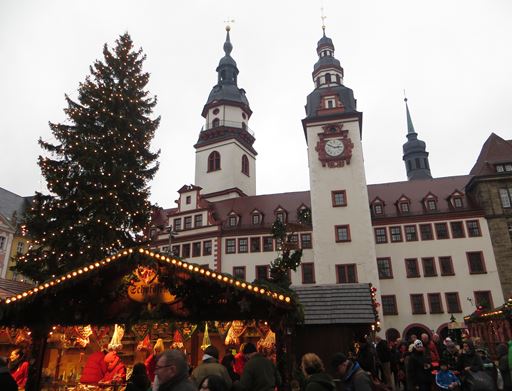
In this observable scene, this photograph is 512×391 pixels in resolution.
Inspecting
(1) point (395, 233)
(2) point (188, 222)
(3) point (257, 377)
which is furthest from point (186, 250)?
(3) point (257, 377)

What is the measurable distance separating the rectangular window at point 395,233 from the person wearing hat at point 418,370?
26.6 meters

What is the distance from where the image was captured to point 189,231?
38.8 m

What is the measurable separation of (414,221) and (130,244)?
25.7 meters

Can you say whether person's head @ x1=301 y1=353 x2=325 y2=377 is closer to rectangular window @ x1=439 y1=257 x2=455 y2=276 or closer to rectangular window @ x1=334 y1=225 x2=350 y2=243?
rectangular window @ x1=334 y1=225 x2=350 y2=243

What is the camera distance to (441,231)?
3400cm

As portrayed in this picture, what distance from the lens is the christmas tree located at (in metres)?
16.7

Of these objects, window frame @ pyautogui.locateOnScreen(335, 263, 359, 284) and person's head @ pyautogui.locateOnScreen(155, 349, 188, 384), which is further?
window frame @ pyautogui.locateOnScreen(335, 263, 359, 284)

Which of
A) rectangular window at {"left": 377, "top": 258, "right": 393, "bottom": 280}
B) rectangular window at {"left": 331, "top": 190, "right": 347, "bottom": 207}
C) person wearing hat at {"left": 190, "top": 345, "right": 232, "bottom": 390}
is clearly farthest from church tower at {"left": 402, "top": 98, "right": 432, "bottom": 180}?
person wearing hat at {"left": 190, "top": 345, "right": 232, "bottom": 390}

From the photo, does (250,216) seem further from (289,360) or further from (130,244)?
(289,360)

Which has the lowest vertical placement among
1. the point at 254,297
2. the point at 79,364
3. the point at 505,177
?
the point at 79,364

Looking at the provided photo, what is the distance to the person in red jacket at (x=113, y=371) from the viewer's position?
10.3 meters

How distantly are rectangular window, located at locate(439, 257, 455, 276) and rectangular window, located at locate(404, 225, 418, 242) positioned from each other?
8.74 feet

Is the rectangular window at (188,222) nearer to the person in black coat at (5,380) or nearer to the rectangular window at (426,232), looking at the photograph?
the rectangular window at (426,232)

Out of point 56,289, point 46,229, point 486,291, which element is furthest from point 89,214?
point 486,291
